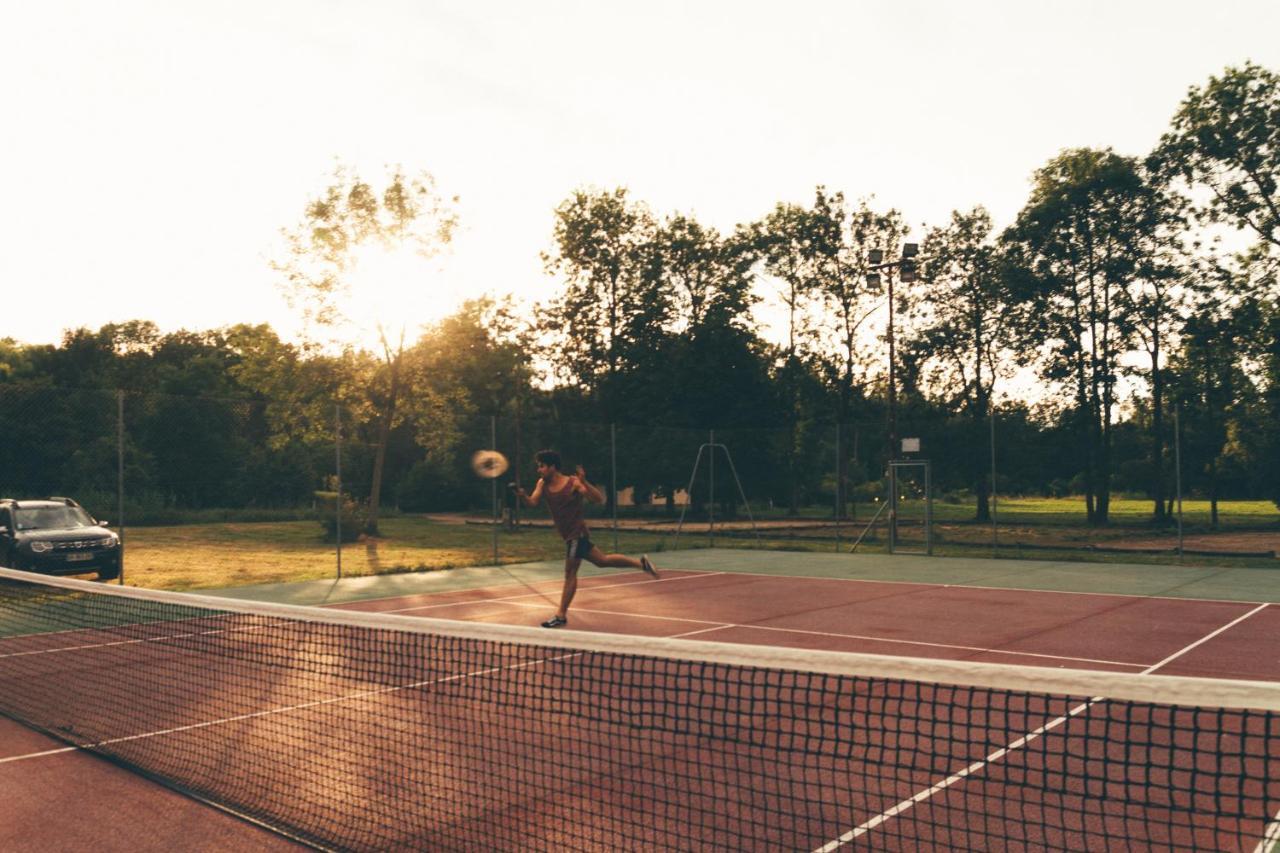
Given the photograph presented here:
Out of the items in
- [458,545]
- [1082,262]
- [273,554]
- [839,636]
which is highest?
[1082,262]

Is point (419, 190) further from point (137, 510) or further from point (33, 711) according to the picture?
point (33, 711)

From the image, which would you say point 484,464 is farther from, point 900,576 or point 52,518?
point 900,576

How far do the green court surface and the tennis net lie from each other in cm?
706

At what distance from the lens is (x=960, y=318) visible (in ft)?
150

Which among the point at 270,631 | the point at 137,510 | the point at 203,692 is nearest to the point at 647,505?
the point at 137,510

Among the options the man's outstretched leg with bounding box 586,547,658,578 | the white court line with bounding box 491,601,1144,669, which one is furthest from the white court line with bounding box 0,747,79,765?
the man's outstretched leg with bounding box 586,547,658,578

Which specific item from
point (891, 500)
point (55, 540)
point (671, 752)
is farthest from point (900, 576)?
point (55, 540)

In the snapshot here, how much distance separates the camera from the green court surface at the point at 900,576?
50.2 feet

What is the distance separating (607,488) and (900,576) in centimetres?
2609

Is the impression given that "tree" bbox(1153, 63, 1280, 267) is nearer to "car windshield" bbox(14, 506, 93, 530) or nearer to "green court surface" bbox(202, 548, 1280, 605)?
"green court surface" bbox(202, 548, 1280, 605)

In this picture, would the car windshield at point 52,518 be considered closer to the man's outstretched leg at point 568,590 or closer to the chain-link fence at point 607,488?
the chain-link fence at point 607,488

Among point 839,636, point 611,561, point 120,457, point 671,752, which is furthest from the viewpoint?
point 120,457

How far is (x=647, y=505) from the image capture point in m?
37.1

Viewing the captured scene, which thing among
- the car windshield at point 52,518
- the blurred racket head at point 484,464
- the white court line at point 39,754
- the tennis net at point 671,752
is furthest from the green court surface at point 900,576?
the blurred racket head at point 484,464
